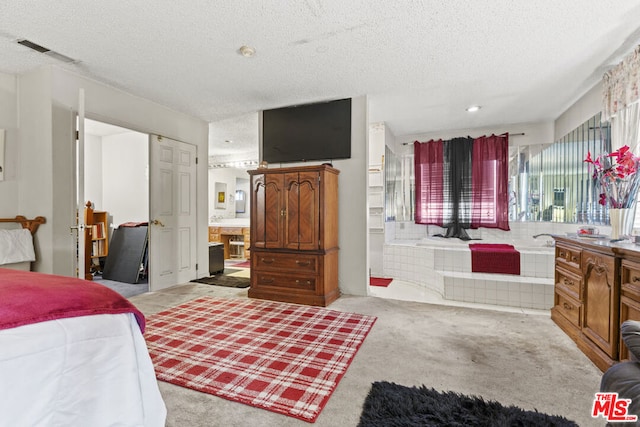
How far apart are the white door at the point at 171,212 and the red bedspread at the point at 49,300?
9.16 ft

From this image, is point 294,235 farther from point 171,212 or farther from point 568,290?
point 568,290

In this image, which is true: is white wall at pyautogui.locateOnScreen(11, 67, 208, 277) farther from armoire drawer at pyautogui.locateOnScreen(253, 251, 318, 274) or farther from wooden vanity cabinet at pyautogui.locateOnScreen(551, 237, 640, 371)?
wooden vanity cabinet at pyautogui.locateOnScreen(551, 237, 640, 371)

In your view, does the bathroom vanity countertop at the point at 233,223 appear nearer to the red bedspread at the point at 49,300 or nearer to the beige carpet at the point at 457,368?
the beige carpet at the point at 457,368

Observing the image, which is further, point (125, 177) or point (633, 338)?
point (125, 177)

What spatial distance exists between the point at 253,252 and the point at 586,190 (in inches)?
165

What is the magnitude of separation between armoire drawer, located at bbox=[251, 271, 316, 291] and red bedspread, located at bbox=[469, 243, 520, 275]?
220 centimetres

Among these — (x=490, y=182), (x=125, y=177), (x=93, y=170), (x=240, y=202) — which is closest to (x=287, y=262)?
(x=490, y=182)

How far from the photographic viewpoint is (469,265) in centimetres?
407

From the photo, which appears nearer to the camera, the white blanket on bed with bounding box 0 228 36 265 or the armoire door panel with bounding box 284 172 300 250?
the white blanket on bed with bounding box 0 228 36 265

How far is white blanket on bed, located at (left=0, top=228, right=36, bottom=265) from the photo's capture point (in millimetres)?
2875

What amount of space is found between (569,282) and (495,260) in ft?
4.00

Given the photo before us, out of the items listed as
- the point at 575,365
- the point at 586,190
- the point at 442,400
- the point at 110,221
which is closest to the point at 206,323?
the point at 442,400

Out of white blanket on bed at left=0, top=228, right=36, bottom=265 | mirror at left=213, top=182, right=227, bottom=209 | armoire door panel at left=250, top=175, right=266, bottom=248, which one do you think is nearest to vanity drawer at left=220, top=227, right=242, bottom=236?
mirror at left=213, top=182, right=227, bottom=209

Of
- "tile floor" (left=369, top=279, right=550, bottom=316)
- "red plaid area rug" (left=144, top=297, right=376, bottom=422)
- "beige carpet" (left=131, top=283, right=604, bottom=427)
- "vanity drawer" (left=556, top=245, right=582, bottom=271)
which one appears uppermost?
"vanity drawer" (left=556, top=245, right=582, bottom=271)
